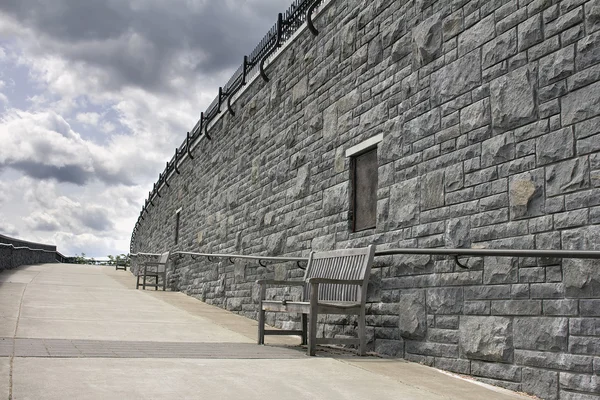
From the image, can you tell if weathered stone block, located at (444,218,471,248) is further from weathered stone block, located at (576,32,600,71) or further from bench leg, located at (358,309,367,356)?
weathered stone block, located at (576,32,600,71)

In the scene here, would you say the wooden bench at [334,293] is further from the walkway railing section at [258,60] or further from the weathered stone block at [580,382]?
the walkway railing section at [258,60]

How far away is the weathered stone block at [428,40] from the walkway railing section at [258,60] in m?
2.70

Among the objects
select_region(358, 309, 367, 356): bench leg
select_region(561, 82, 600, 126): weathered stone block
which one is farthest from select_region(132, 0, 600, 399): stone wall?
select_region(358, 309, 367, 356): bench leg

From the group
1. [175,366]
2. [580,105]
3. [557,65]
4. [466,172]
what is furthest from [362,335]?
[557,65]

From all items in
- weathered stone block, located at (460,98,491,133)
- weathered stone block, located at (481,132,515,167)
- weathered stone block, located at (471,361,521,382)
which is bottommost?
weathered stone block, located at (471,361,521,382)

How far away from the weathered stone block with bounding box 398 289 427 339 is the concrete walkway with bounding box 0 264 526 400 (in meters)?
0.35

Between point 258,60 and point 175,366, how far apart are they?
7868mm

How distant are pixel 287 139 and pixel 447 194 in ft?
13.4

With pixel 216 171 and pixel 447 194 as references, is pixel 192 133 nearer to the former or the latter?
pixel 216 171

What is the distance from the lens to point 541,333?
4.35 m

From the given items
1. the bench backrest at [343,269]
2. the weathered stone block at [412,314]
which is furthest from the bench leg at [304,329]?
the weathered stone block at [412,314]

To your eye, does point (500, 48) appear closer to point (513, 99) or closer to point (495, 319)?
point (513, 99)

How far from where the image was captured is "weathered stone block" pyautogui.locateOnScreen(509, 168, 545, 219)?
15.1ft

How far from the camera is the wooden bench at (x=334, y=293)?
567 cm
